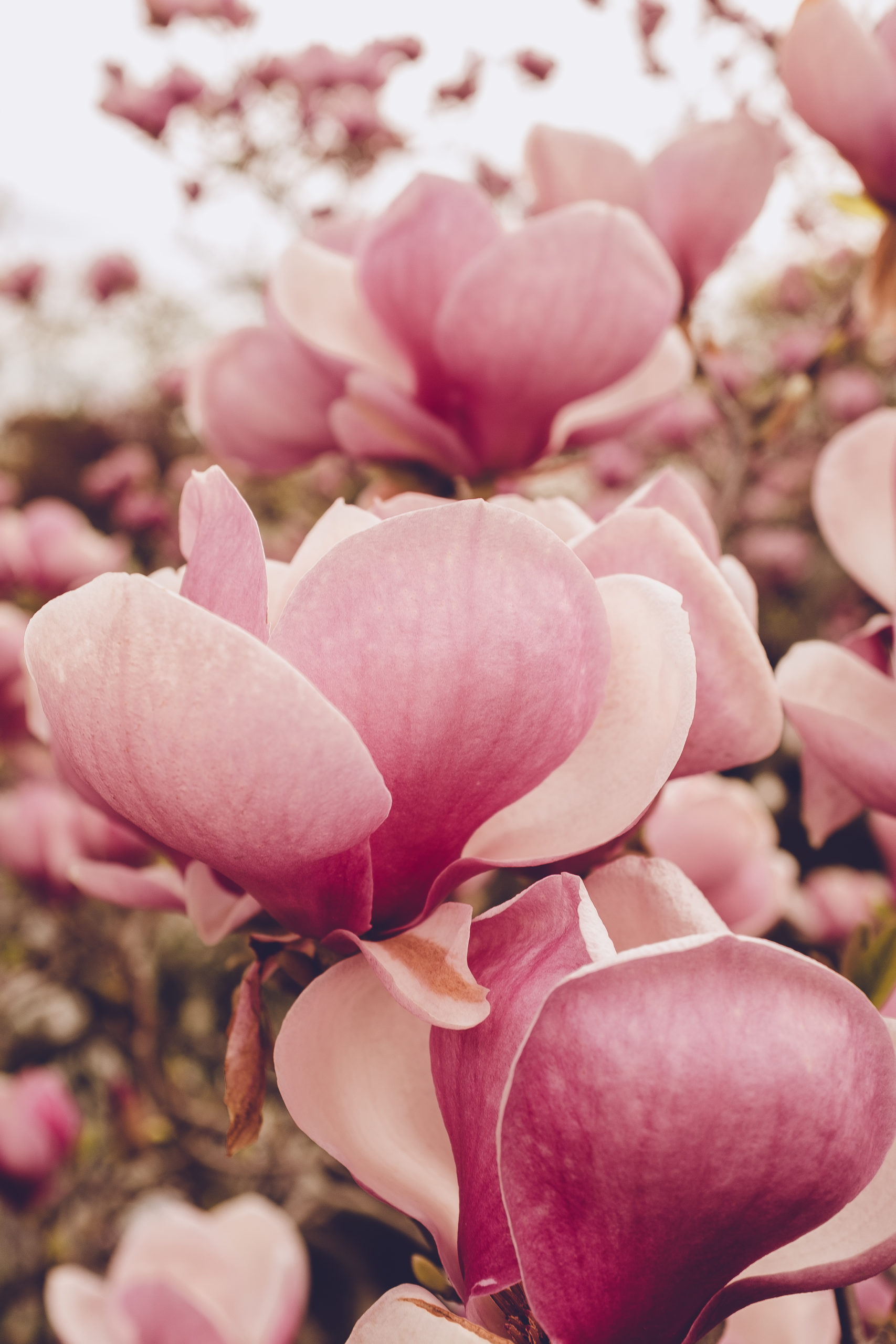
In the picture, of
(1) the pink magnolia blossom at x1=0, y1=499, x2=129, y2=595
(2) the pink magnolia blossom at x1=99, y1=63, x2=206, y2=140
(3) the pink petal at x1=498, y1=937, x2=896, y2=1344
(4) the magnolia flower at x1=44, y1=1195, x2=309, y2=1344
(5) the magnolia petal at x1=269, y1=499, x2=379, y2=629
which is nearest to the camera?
(3) the pink petal at x1=498, y1=937, x2=896, y2=1344

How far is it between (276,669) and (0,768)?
168 centimetres

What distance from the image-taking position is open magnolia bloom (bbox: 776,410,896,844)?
0.36m

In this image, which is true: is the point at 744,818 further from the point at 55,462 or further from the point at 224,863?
the point at 55,462

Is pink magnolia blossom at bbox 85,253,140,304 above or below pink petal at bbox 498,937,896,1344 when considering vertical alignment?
below

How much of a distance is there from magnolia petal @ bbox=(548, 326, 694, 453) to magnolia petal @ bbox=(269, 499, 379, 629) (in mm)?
334

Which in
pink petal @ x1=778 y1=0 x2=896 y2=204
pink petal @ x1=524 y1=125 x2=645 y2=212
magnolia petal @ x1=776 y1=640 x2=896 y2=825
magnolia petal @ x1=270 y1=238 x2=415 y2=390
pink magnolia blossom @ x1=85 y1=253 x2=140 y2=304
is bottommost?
pink magnolia blossom @ x1=85 y1=253 x2=140 y2=304

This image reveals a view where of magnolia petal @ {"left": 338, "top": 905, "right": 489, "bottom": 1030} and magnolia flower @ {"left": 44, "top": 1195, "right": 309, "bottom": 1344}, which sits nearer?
magnolia petal @ {"left": 338, "top": 905, "right": 489, "bottom": 1030}

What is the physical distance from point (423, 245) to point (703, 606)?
0.28m

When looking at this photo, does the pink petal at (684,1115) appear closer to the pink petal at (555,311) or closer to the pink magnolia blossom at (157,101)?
the pink petal at (555,311)

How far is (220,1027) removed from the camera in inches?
79.4

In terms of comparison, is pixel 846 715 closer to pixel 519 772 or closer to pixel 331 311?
pixel 519 772

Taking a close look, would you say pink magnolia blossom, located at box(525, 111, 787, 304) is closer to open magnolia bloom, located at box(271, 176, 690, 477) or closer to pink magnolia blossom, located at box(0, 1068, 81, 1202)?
open magnolia bloom, located at box(271, 176, 690, 477)

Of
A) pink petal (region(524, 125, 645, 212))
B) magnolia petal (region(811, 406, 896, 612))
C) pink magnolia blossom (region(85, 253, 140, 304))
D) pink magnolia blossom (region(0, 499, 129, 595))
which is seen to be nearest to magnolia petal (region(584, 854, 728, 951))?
magnolia petal (region(811, 406, 896, 612))

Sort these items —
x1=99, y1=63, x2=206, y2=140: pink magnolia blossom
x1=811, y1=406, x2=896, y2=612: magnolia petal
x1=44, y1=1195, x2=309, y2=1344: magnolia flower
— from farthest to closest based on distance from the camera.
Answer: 1. x1=99, y1=63, x2=206, y2=140: pink magnolia blossom
2. x1=44, y1=1195, x2=309, y2=1344: magnolia flower
3. x1=811, y1=406, x2=896, y2=612: magnolia petal
